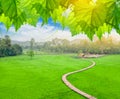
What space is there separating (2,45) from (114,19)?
244 ft

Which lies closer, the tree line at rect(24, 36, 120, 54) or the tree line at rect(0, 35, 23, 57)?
the tree line at rect(0, 35, 23, 57)

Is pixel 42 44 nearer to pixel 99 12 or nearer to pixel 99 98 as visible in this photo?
pixel 99 98

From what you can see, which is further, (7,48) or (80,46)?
(80,46)

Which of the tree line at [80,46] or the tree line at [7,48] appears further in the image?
the tree line at [80,46]

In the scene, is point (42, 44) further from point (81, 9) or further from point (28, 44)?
point (81, 9)

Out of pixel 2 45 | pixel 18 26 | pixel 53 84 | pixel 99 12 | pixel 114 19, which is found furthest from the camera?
pixel 2 45

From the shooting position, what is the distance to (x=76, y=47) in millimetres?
102688

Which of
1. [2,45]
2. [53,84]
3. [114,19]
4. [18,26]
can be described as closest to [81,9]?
[114,19]

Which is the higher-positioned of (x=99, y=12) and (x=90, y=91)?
(x=99, y=12)

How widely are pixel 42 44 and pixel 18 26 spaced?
10716 centimetres

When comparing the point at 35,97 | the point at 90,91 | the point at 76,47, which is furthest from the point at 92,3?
the point at 76,47

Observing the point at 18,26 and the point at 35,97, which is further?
the point at 35,97

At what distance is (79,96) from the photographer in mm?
20547

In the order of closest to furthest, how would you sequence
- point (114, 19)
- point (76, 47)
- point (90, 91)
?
1. point (114, 19)
2. point (90, 91)
3. point (76, 47)
